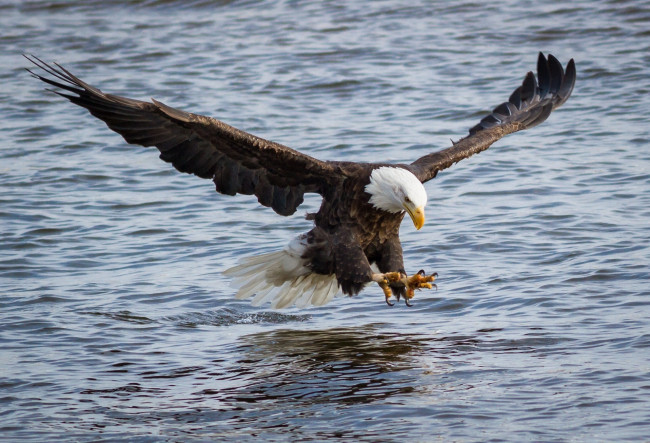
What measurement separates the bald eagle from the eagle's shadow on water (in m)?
0.31

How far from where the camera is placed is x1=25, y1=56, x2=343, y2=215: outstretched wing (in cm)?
551

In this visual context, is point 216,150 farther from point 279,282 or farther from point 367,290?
point 367,290

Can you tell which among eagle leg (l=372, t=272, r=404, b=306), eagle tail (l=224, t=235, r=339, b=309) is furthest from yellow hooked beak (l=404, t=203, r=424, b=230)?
eagle tail (l=224, t=235, r=339, b=309)

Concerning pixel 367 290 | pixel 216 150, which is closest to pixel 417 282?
pixel 367 290

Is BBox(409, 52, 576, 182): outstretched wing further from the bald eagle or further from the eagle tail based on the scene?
the eagle tail

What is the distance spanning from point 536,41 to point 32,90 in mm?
5866

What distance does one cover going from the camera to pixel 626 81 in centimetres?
1110

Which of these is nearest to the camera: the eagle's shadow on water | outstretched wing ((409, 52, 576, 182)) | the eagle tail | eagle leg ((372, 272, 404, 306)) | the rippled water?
the rippled water

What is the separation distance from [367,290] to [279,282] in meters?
0.63

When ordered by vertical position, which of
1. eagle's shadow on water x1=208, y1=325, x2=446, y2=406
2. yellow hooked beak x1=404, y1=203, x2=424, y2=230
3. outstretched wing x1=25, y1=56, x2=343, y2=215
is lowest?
eagle's shadow on water x1=208, y1=325, x2=446, y2=406

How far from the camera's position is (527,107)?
743cm

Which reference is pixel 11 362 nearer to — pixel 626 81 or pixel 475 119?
pixel 475 119

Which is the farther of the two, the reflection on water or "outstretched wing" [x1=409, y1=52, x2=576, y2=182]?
"outstretched wing" [x1=409, y1=52, x2=576, y2=182]

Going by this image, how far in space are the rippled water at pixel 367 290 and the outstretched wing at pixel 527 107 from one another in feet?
2.42
